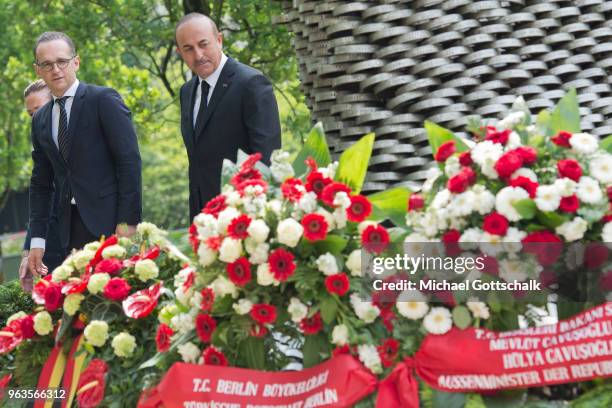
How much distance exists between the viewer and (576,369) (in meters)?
2.29

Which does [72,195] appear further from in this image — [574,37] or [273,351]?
[574,37]

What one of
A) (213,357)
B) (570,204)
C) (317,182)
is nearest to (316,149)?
(317,182)

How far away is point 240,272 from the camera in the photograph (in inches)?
100

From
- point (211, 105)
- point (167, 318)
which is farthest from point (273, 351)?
point (211, 105)

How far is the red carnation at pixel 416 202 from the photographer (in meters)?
2.42

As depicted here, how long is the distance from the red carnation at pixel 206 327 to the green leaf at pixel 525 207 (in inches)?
31.0

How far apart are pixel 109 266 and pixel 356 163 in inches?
40.5

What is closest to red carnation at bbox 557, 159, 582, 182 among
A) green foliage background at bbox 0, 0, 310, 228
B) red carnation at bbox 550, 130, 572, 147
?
red carnation at bbox 550, 130, 572, 147

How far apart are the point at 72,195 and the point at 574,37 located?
10.2ft

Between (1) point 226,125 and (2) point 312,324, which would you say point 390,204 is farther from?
(1) point 226,125

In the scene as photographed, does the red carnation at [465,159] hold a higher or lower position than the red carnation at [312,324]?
higher

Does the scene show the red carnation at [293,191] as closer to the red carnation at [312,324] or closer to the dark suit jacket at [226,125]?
the red carnation at [312,324]

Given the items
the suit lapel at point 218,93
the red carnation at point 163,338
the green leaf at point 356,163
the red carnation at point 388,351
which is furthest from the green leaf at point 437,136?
the suit lapel at point 218,93

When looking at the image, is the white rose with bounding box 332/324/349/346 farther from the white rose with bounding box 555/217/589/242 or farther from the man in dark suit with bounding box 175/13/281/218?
the man in dark suit with bounding box 175/13/281/218
